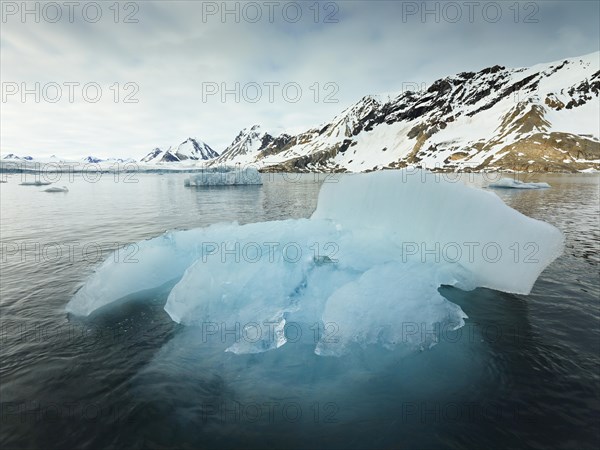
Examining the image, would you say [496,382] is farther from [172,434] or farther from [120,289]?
[120,289]

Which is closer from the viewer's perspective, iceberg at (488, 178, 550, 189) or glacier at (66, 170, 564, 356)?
glacier at (66, 170, 564, 356)

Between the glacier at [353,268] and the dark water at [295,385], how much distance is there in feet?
1.66

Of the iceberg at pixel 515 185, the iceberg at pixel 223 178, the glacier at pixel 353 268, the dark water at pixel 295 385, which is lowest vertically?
the dark water at pixel 295 385

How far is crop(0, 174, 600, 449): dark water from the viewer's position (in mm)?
4965

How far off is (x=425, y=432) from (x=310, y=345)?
2.89 metres

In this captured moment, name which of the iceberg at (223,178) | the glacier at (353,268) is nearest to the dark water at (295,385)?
the glacier at (353,268)

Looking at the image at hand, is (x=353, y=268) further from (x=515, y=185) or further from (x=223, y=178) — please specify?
(x=223, y=178)

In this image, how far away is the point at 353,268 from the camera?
30.6 ft

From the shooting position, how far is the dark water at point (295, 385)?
4.96 metres

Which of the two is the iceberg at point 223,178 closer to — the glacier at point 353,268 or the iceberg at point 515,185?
the iceberg at point 515,185

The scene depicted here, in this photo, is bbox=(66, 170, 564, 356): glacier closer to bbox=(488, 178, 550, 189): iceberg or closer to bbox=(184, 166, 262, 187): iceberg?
bbox=(488, 178, 550, 189): iceberg

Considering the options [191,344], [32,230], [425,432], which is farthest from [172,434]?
[32,230]

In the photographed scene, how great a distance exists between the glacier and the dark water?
51 centimetres

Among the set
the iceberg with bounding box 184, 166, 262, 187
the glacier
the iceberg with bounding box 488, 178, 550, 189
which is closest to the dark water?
the glacier
